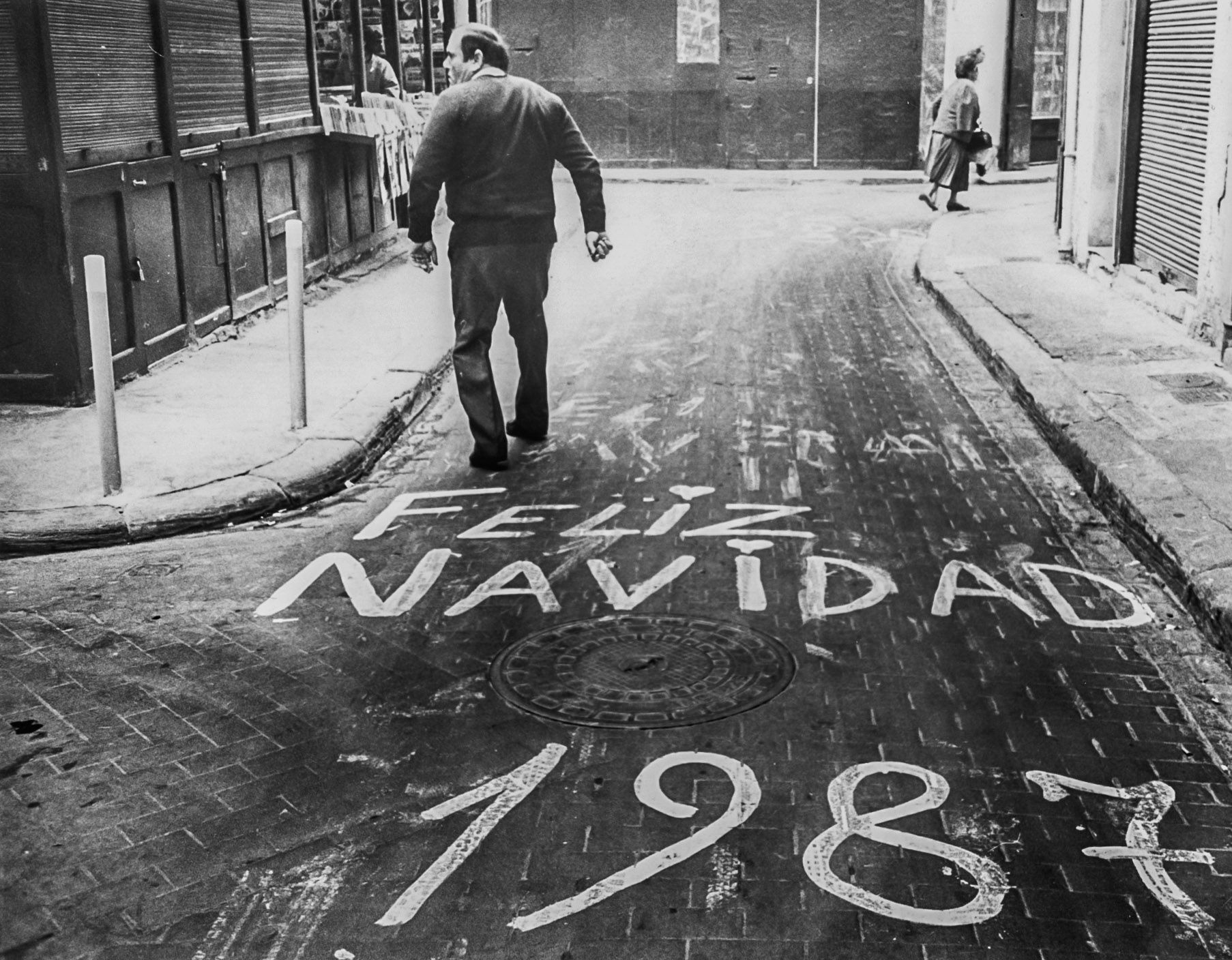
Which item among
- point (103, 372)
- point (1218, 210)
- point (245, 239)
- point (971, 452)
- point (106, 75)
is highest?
point (106, 75)

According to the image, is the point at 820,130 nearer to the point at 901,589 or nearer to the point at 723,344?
the point at 723,344

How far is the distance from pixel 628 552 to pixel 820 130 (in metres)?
20.7

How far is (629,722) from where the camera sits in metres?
4.52

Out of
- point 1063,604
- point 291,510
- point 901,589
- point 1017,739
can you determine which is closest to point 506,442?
point 291,510

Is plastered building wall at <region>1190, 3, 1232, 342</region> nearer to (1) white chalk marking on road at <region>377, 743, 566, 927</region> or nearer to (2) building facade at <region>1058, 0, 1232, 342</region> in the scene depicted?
(2) building facade at <region>1058, 0, 1232, 342</region>

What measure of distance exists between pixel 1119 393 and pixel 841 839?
18.0 feet

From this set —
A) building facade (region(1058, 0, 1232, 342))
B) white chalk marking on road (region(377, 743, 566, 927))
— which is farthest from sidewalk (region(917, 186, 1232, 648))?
white chalk marking on road (region(377, 743, 566, 927))

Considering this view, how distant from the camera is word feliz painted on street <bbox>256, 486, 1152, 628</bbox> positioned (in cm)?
559

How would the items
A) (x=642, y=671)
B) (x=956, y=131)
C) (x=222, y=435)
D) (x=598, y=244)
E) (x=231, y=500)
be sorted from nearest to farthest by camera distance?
(x=642, y=671)
(x=231, y=500)
(x=598, y=244)
(x=222, y=435)
(x=956, y=131)

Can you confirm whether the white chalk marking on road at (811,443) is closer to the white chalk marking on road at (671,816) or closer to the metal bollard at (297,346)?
the metal bollard at (297,346)

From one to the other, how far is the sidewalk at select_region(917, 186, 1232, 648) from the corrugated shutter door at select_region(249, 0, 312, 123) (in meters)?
5.53

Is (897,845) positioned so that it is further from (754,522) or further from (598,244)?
(598,244)

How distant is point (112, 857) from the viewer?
12.4ft

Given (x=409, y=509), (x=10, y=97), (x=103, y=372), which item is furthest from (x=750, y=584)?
(x=10, y=97)
